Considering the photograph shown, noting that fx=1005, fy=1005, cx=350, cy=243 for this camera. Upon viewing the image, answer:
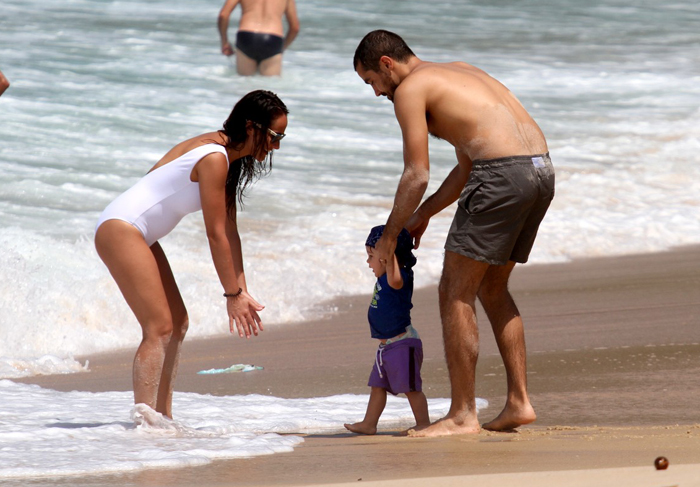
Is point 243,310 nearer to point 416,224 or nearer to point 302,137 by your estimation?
point 416,224

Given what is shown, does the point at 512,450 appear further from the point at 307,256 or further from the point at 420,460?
the point at 307,256

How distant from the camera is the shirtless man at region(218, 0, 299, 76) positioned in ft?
46.3

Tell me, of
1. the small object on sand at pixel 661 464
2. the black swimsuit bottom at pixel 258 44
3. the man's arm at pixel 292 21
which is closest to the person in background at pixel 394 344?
the small object on sand at pixel 661 464

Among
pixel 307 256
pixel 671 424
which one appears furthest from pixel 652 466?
pixel 307 256

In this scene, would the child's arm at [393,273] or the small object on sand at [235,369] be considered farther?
the small object on sand at [235,369]

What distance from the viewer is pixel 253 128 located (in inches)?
150

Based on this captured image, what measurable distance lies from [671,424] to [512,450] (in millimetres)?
933

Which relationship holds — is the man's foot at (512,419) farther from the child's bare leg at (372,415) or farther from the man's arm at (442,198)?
the man's arm at (442,198)

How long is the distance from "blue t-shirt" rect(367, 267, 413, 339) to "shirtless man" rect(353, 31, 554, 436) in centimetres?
19

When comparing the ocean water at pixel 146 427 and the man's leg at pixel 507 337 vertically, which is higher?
the man's leg at pixel 507 337

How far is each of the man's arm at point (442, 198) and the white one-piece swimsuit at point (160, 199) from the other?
0.80m

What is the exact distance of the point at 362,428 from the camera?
3.91 metres

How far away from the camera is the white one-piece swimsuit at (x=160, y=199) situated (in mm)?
3762

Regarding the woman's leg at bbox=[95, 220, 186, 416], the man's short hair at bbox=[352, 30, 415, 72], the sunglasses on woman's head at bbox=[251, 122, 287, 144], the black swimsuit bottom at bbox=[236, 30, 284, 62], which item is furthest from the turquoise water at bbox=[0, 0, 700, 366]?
the man's short hair at bbox=[352, 30, 415, 72]
